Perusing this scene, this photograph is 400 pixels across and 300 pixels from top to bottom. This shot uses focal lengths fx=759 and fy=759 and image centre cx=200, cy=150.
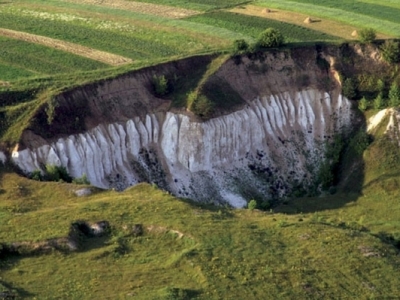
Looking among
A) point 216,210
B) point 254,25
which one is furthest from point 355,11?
point 216,210

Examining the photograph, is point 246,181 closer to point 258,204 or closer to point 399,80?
point 258,204

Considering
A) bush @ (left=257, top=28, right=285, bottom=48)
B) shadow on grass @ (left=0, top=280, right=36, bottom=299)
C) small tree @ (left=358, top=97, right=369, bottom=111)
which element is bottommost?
shadow on grass @ (left=0, top=280, right=36, bottom=299)

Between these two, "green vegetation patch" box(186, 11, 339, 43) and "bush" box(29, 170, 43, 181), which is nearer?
"bush" box(29, 170, 43, 181)

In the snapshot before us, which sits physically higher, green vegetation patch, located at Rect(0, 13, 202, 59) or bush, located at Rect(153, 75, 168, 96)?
green vegetation patch, located at Rect(0, 13, 202, 59)

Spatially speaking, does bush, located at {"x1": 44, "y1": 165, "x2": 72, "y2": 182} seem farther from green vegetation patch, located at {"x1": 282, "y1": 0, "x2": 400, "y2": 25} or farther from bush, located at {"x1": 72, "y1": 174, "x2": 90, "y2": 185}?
green vegetation patch, located at {"x1": 282, "y1": 0, "x2": 400, "y2": 25}

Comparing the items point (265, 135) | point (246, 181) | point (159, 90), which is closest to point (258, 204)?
point (246, 181)

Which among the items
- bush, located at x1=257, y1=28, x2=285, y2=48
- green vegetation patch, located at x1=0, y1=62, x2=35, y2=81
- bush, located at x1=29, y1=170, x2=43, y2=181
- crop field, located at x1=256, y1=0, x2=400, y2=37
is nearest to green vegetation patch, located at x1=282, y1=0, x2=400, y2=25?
crop field, located at x1=256, y1=0, x2=400, y2=37
